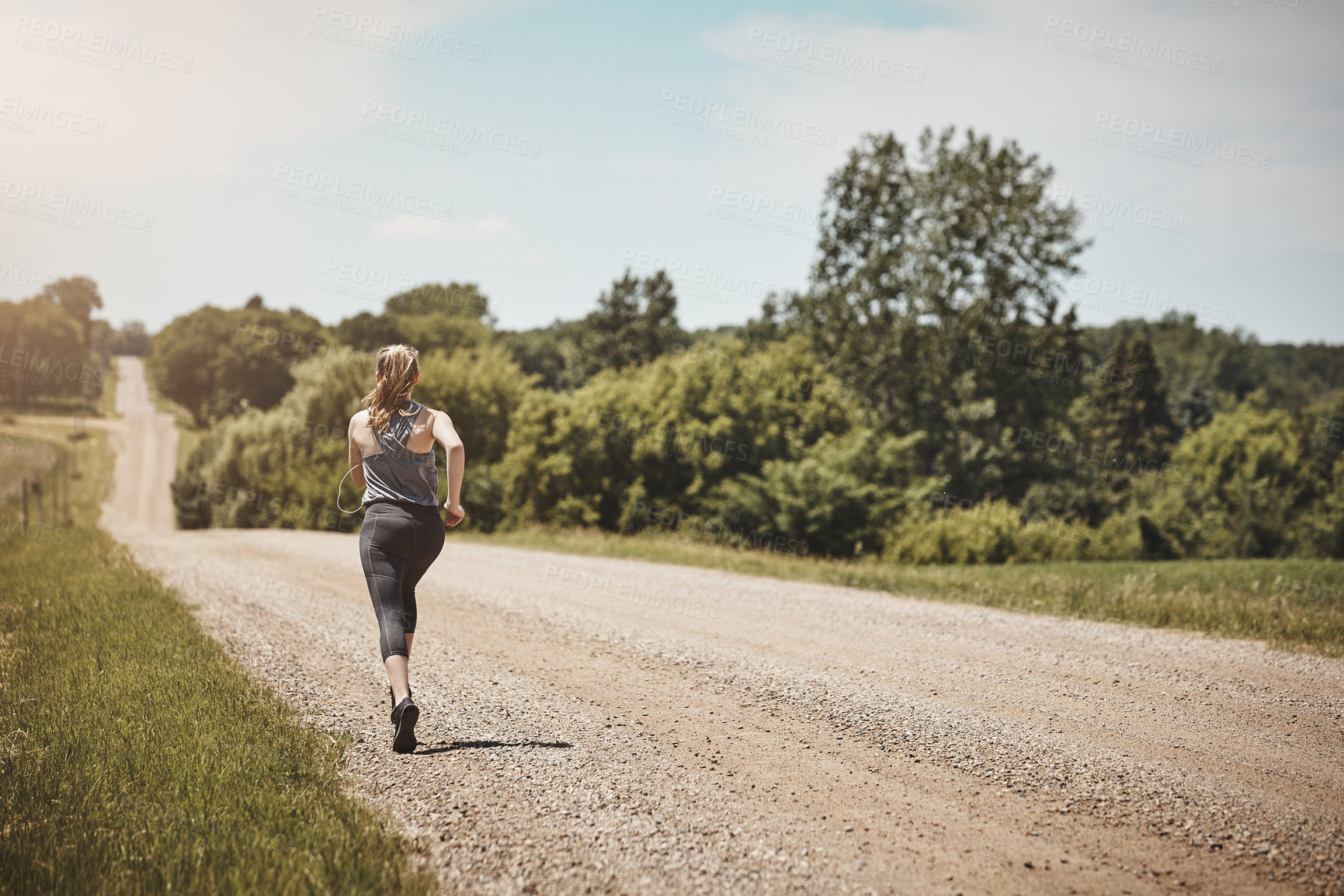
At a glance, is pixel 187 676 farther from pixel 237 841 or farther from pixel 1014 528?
pixel 1014 528

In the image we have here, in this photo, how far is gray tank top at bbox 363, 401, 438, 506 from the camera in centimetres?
493

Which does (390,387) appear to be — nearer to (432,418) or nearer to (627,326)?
(432,418)

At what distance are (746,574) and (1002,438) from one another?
23.7 metres

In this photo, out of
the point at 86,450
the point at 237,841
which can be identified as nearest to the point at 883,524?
the point at 237,841

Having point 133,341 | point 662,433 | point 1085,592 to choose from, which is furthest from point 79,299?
point 133,341

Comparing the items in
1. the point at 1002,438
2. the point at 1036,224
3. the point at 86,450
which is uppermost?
the point at 1036,224

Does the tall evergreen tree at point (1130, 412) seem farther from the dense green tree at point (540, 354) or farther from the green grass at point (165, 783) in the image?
the green grass at point (165, 783)

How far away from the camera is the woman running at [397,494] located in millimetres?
4871

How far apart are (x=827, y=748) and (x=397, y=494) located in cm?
310

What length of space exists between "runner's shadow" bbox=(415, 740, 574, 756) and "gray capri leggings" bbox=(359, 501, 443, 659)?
2.01 ft

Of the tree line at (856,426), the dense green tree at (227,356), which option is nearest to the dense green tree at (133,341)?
the dense green tree at (227,356)

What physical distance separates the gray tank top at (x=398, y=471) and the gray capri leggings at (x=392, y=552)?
55 millimetres

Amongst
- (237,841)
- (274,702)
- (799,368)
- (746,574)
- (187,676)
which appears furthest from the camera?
(799,368)

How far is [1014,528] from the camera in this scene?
22.2 metres
